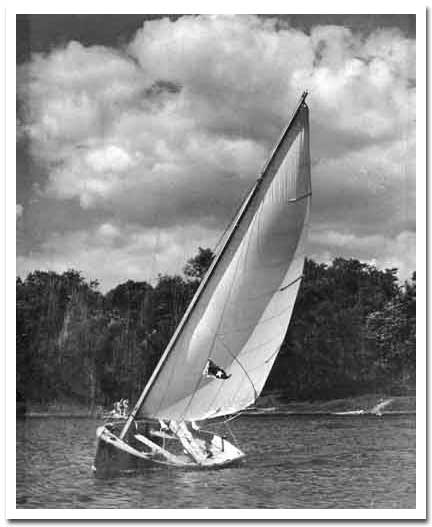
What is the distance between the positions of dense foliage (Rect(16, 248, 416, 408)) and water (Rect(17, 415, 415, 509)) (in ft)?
1.19

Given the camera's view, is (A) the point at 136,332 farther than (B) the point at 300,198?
Yes

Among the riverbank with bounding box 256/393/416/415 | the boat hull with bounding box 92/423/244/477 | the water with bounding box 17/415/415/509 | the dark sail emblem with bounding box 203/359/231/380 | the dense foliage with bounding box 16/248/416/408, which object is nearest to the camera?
the water with bounding box 17/415/415/509

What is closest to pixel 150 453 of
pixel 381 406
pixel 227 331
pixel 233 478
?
pixel 233 478

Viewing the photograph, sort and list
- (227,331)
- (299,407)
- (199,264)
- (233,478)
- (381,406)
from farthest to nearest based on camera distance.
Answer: (299,407) → (381,406) → (199,264) → (227,331) → (233,478)

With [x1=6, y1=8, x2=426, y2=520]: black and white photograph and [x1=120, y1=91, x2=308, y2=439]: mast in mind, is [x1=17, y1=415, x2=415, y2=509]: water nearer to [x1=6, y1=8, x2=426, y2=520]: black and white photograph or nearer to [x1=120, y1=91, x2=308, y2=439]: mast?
[x1=6, y1=8, x2=426, y2=520]: black and white photograph

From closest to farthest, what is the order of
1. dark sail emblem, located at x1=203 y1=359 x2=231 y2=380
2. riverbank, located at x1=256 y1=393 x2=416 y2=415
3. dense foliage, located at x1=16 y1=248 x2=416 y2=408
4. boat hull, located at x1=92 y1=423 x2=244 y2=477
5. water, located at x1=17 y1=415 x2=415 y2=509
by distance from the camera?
water, located at x1=17 y1=415 x2=415 y2=509
boat hull, located at x1=92 y1=423 x2=244 y2=477
dense foliage, located at x1=16 y1=248 x2=416 y2=408
dark sail emblem, located at x1=203 y1=359 x2=231 y2=380
riverbank, located at x1=256 y1=393 x2=416 y2=415

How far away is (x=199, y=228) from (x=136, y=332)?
1.07 meters

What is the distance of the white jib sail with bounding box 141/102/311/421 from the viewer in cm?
916

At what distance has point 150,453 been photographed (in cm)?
910

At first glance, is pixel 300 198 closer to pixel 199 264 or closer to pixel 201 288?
pixel 199 264

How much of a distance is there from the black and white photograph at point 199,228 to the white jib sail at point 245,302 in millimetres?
15

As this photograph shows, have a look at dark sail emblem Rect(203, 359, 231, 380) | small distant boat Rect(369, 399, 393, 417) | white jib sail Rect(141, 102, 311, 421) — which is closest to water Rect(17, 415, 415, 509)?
small distant boat Rect(369, 399, 393, 417)
